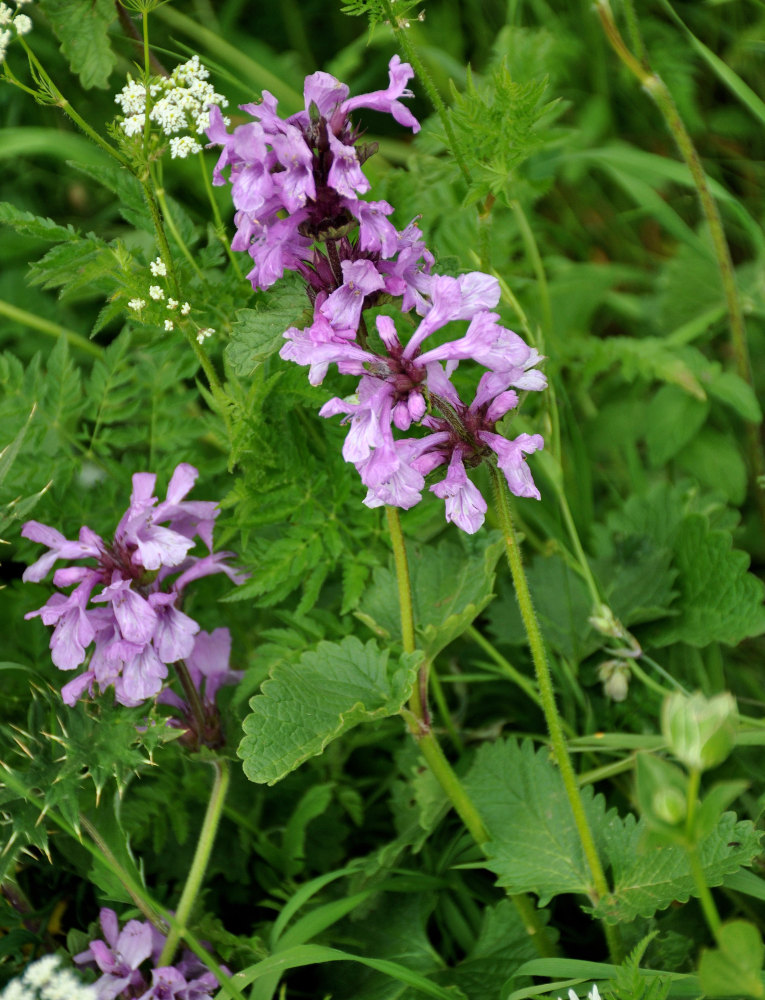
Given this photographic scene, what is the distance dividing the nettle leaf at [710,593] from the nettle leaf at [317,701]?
0.78 m

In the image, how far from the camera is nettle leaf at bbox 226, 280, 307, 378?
146 centimetres

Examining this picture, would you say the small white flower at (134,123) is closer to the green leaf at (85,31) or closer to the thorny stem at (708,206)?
the green leaf at (85,31)

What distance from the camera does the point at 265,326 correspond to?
4.92 ft

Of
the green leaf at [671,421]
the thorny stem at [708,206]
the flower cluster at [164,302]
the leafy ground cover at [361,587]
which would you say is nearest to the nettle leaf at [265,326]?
the leafy ground cover at [361,587]

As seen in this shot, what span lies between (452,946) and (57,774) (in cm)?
93

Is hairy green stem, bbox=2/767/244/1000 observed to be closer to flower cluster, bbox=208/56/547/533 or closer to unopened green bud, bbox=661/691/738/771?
flower cluster, bbox=208/56/547/533

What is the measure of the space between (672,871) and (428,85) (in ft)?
4.67

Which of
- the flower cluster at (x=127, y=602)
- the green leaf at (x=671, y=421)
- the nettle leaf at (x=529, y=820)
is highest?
the flower cluster at (x=127, y=602)

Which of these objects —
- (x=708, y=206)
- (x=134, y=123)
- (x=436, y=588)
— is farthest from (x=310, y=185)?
(x=708, y=206)

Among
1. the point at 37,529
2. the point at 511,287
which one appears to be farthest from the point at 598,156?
the point at 37,529

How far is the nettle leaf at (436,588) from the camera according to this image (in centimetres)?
172

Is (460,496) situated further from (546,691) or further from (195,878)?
(195,878)

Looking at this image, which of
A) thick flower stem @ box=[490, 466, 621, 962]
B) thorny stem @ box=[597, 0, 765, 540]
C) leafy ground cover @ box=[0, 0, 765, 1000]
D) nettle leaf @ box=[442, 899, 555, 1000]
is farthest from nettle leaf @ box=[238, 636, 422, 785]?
thorny stem @ box=[597, 0, 765, 540]

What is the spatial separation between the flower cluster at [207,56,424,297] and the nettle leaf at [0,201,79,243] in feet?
1.39
